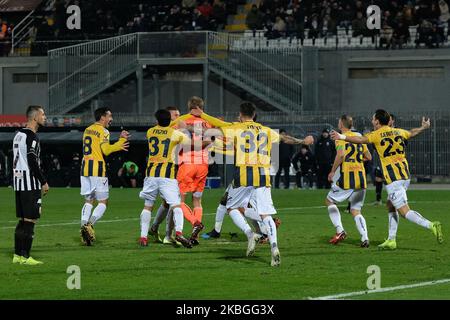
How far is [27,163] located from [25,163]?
0.04 m

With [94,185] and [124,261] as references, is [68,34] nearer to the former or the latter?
[94,185]

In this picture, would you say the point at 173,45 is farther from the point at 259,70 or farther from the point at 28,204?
the point at 28,204

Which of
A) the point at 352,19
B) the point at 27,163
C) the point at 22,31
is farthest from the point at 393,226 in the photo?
the point at 22,31

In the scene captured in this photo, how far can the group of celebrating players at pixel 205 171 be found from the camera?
54.7 ft

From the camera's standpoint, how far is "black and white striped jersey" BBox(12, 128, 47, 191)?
16.6m

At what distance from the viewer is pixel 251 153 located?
1722cm

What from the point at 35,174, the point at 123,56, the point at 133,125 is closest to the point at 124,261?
the point at 35,174

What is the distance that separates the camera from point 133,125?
144 feet

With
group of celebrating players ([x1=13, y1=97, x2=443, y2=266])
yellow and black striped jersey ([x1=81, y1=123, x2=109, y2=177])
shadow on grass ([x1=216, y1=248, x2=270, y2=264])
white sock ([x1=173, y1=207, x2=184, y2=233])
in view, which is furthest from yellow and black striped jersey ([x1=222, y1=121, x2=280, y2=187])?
yellow and black striped jersey ([x1=81, y1=123, x2=109, y2=177])

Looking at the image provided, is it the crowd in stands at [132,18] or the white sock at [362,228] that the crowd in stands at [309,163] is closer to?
the crowd in stands at [132,18]

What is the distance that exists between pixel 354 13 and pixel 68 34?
13.2 metres

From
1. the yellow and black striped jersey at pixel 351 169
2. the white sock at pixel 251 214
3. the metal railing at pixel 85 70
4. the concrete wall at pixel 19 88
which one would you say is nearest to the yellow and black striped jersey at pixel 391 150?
the yellow and black striped jersey at pixel 351 169
